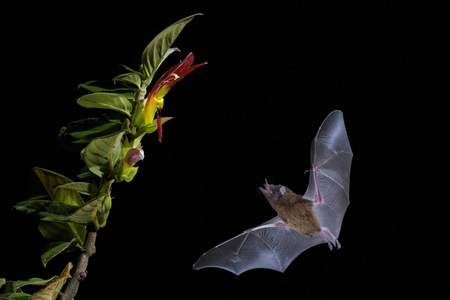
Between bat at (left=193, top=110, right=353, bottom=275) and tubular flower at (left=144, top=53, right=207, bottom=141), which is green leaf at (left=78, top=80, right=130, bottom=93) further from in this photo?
bat at (left=193, top=110, right=353, bottom=275)

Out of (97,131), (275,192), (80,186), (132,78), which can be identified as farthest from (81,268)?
(275,192)

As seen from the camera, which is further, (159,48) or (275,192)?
(275,192)

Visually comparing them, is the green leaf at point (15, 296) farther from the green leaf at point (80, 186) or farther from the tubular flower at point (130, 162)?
the tubular flower at point (130, 162)

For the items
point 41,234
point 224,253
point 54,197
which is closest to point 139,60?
point 54,197

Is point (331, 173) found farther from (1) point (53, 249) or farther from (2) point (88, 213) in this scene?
(1) point (53, 249)

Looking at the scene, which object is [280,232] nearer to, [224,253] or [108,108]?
[224,253]

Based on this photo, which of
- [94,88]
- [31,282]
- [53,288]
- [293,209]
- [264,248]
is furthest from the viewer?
[264,248]

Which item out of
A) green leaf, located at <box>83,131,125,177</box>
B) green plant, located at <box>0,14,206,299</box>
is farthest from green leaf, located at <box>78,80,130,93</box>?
green leaf, located at <box>83,131,125,177</box>
